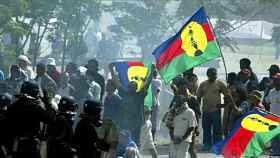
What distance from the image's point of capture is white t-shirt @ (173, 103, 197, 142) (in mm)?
15832

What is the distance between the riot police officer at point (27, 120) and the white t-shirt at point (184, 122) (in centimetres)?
425

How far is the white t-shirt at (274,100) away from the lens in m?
17.5

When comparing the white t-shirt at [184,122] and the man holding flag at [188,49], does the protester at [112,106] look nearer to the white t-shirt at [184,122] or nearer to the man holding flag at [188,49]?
the man holding flag at [188,49]

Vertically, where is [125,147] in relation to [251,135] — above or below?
below

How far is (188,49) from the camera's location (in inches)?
675

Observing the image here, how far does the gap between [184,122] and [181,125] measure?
0.24ft

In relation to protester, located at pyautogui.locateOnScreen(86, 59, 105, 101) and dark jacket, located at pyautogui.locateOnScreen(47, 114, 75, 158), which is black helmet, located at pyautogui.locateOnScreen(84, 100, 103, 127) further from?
protester, located at pyautogui.locateOnScreen(86, 59, 105, 101)

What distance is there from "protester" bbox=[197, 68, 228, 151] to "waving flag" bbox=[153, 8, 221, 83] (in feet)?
1.92

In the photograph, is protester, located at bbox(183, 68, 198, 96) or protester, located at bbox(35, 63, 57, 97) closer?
protester, located at bbox(35, 63, 57, 97)

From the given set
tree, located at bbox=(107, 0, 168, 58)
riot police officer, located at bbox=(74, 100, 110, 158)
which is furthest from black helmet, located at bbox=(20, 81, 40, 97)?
tree, located at bbox=(107, 0, 168, 58)

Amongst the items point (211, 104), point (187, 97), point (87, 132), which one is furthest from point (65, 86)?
point (87, 132)

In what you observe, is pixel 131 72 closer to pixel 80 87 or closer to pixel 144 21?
pixel 80 87

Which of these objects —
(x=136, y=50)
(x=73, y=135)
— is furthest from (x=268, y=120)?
(x=136, y=50)

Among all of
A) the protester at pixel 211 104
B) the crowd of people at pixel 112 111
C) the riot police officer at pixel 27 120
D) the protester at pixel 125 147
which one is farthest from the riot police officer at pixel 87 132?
the protester at pixel 211 104
